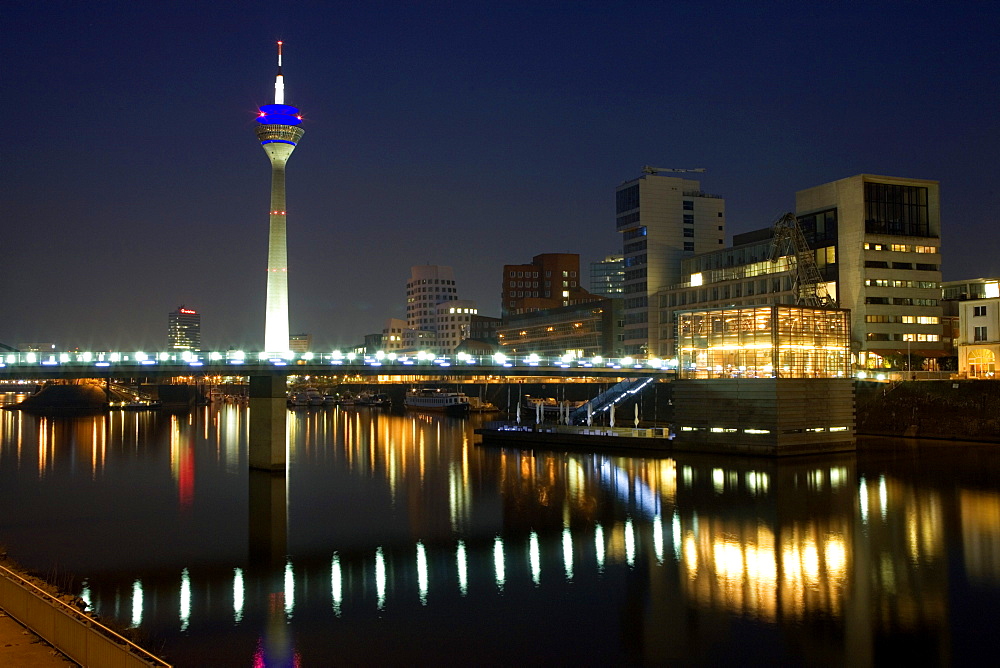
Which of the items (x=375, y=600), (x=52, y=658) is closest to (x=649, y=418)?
(x=375, y=600)

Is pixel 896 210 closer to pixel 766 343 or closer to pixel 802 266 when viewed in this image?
pixel 802 266

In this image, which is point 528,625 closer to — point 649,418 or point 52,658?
point 52,658

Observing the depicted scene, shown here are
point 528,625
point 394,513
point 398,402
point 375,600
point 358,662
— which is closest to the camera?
point 358,662

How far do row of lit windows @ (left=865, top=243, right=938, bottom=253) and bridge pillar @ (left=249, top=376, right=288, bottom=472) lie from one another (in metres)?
77.8

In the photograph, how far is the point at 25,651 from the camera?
19.1 meters

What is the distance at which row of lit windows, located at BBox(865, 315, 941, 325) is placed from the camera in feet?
361

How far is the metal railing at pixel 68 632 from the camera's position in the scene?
17.1m

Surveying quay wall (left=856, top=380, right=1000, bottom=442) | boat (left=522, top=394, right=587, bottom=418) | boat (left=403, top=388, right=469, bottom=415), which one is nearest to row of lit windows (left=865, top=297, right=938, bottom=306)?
quay wall (left=856, top=380, right=1000, bottom=442)

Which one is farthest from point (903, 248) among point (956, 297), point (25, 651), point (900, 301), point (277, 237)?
point (25, 651)

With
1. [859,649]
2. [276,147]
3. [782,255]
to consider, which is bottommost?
[859,649]

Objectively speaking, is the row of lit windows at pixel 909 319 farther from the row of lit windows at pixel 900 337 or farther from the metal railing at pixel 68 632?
the metal railing at pixel 68 632

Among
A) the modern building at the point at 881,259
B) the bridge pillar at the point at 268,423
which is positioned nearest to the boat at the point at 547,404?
the modern building at the point at 881,259

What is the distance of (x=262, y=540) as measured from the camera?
4306cm

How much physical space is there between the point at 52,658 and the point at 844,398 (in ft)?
225
